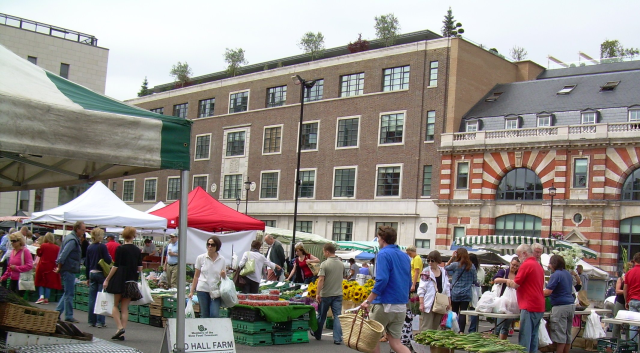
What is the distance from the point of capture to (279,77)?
170 ft

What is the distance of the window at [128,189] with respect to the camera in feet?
212

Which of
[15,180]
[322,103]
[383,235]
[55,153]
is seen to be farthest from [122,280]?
[322,103]

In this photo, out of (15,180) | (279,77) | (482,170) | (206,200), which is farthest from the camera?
(279,77)

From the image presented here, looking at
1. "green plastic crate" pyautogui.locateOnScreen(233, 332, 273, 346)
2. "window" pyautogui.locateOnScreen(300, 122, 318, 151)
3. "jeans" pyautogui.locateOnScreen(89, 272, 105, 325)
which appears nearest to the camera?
"green plastic crate" pyautogui.locateOnScreen(233, 332, 273, 346)

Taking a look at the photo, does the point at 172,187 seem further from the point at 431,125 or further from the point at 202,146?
the point at 431,125

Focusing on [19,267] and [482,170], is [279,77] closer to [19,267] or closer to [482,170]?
[482,170]

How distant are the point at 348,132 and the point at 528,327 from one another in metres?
36.9

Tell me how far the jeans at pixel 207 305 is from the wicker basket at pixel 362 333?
302cm

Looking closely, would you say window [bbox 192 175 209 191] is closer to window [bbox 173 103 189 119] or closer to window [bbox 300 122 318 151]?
window [bbox 173 103 189 119]

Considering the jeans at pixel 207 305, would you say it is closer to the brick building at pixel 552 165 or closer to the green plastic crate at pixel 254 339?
the green plastic crate at pixel 254 339

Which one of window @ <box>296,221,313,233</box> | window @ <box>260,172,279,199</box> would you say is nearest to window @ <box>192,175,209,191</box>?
window @ <box>260,172,279,199</box>

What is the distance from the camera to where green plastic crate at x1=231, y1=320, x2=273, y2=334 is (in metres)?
11.6

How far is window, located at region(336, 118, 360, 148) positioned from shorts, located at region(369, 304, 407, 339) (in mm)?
37570

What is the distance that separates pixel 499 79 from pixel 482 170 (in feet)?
31.7
